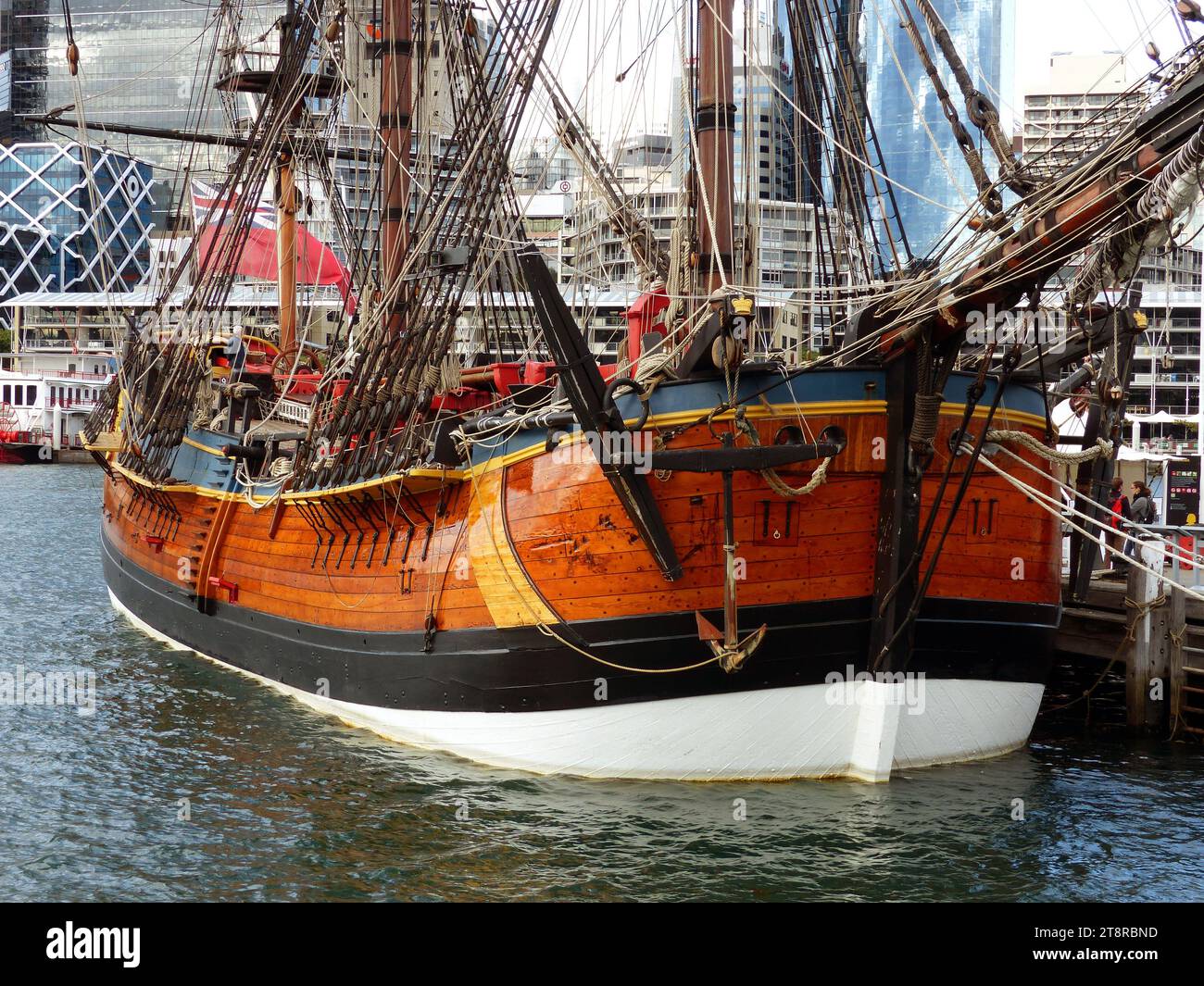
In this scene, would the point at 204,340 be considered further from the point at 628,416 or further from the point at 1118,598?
the point at 1118,598

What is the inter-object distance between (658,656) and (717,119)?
18.1 feet

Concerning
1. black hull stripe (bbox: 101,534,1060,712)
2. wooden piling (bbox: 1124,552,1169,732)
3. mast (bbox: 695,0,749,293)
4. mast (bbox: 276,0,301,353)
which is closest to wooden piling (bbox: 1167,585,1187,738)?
wooden piling (bbox: 1124,552,1169,732)

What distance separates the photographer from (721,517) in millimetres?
11781

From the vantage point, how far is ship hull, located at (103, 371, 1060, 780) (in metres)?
11.8

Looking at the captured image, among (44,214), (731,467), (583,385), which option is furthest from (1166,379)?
(44,214)

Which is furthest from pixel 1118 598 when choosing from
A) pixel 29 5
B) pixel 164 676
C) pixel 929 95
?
pixel 29 5

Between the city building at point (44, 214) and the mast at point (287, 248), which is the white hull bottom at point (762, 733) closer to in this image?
the mast at point (287, 248)

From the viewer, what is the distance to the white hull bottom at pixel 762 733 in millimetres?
12016

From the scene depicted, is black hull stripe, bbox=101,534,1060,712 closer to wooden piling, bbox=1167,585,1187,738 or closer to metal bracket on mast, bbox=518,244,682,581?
metal bracket on mast, bbox=518,244,682,581

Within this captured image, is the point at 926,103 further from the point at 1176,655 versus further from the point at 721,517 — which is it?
the point at 721,517

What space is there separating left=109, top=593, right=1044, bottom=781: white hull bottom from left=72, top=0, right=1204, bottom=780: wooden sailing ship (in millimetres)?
27

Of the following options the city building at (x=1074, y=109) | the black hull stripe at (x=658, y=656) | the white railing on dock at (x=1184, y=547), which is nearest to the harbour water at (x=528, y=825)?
the black hull stripe at (x=658, y=656)

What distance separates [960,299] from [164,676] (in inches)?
477
